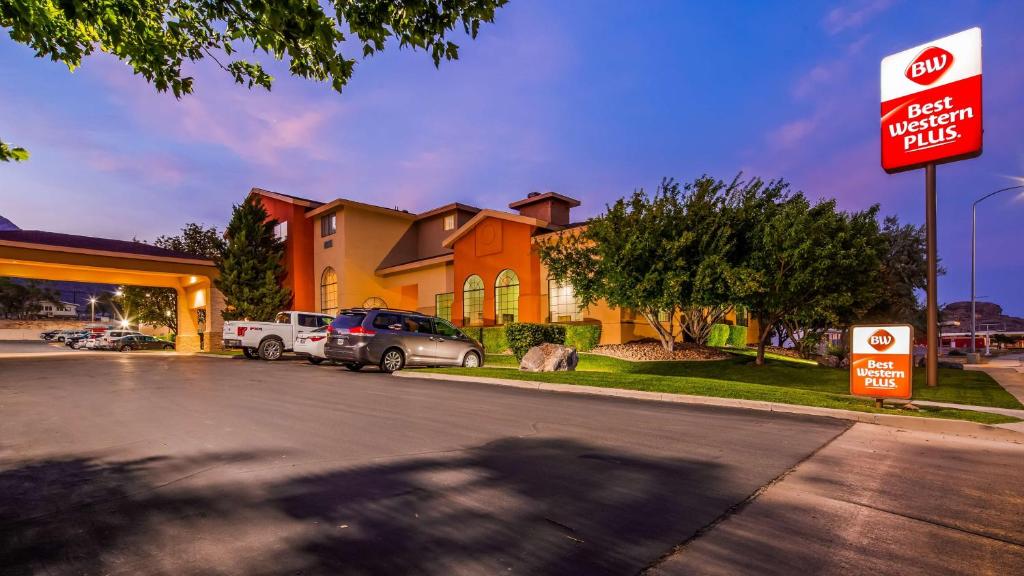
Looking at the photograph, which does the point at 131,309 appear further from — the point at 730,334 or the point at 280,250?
the point at 730,334

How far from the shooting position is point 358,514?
147 inches

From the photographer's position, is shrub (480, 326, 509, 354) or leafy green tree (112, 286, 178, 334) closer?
shrub (480, 326, 509, 354)

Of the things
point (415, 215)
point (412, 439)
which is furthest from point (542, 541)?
point (415, 215)

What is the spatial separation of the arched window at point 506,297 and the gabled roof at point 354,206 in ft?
34.2

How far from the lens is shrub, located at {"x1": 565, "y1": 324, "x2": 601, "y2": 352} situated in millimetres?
22031

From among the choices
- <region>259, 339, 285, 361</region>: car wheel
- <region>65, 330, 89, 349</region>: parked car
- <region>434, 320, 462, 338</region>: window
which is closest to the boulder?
<region>434, 320, 462, 338</region>: window

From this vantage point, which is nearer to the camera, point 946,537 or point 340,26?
point 946,537

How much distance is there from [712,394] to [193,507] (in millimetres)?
8844

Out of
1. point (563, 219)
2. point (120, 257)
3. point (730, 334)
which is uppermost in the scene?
point (563, 219)

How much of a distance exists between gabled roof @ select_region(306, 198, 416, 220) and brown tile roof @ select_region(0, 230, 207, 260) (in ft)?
27.4

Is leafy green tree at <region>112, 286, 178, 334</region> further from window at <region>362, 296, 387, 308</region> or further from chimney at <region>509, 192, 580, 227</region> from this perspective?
chimney at <region>509, 192, 580, 227</region>

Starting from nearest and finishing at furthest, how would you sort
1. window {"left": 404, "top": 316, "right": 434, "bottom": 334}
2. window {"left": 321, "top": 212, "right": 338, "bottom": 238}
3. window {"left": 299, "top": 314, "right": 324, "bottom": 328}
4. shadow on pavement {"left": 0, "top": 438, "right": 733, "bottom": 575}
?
shadow on pavement {"left": 0, "top": 438, "right": 733, "bottom": 575} → window {"left": 404, "top": 316, "right": 434, "bottom": 334} → window {"left": 299, "top": 314, "right": 324, "bottom": 328} → window {"left": 321, "top": 212, "right": 338, "bottom": 238}

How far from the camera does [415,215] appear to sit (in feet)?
112

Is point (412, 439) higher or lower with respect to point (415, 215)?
lower
